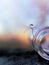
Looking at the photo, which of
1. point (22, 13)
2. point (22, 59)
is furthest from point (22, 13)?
point (22, 59)

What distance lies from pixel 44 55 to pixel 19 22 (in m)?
0.33

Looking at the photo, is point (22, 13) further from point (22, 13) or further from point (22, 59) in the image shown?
point (22, 59)

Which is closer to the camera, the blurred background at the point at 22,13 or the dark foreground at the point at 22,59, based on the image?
the dark foreground at the point at 22,59

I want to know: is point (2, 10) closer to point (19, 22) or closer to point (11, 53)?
point (19, 22)

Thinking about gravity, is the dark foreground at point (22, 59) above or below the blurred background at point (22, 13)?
below

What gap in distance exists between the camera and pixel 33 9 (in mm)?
1175

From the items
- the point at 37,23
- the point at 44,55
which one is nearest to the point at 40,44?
the point at 44,55

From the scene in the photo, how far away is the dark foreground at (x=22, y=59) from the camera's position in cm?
99

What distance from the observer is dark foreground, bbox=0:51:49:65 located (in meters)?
0.99

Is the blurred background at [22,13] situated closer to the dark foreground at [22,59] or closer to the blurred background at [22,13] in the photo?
the blurred background at [22,13]

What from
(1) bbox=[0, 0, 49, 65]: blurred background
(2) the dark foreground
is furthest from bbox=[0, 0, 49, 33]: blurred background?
(2) the dark foreground

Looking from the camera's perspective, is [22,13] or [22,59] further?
[22,13]

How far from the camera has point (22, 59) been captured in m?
1.05

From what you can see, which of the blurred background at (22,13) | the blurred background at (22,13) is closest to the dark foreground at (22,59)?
the blurred background at (22,13)
